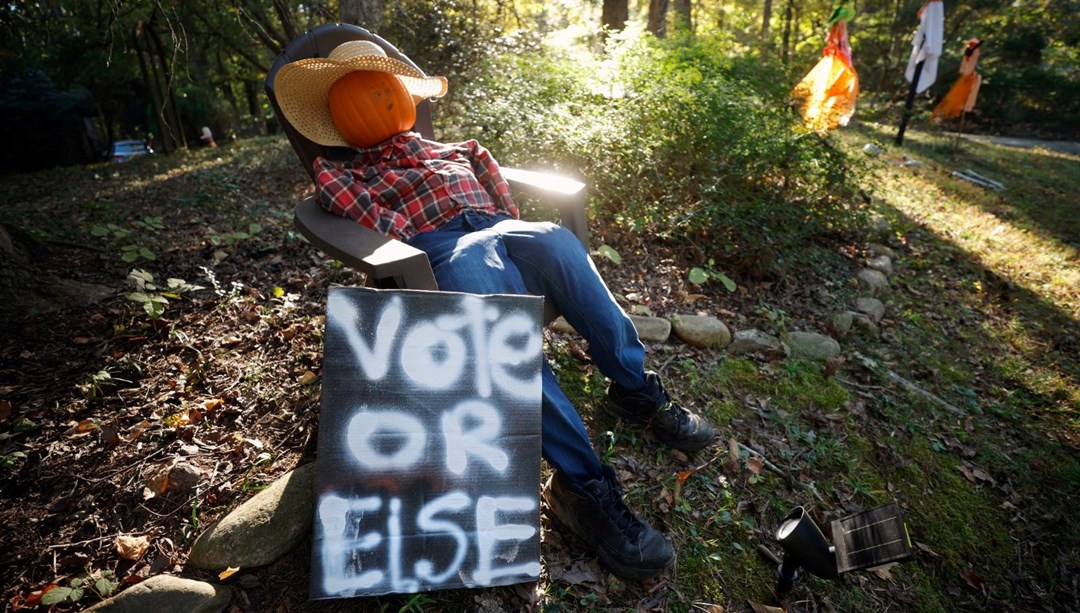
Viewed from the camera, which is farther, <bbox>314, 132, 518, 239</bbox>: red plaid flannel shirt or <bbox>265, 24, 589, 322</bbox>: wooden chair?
<bbox>314, 132, 518, 239</bbox>: red plaid flannel shirt

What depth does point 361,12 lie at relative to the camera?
4820mm

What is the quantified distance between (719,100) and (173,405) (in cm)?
376

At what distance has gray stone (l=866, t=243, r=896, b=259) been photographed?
4.34 m

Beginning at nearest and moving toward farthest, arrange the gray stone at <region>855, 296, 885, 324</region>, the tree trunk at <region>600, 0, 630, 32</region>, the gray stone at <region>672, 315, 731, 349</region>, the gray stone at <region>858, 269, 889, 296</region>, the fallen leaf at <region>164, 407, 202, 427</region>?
the fallen leaf at <region>164, 407, 202, 427</region> → the gray stone at <region>672, 315, 731, 349</region> → the gray stone at <region>855, 296, 885, 324</region> → the gray stone at <region>858, 269, 889, 296</region> → the tree trunk at <region>600, 0, 630, 32</region>

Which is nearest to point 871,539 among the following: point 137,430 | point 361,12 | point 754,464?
point 754,464

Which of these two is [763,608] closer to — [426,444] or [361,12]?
[426,444]

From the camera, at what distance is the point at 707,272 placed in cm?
343

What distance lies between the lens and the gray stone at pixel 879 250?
434 centimetres

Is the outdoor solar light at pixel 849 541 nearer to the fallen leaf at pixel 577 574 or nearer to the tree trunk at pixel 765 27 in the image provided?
the fallen leaf at pixel 577 574

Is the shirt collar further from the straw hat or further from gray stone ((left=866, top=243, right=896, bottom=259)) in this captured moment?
gray stone ((left=866, top=243, right=896, bottom=259))

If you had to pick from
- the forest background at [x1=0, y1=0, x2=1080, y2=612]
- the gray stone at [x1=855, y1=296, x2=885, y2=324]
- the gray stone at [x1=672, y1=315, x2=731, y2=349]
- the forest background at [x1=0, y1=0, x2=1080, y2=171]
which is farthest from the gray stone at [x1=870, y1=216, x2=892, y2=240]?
the gray stone at [x1=672, y1=315, x2=731, y2=349]

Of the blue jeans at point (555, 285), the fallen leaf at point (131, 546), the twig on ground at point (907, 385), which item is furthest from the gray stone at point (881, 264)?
the fallen leaf at point (131, 546)

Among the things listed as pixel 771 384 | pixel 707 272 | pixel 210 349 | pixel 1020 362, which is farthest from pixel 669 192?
pixel 210 349

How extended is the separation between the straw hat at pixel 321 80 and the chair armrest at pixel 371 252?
64cm
